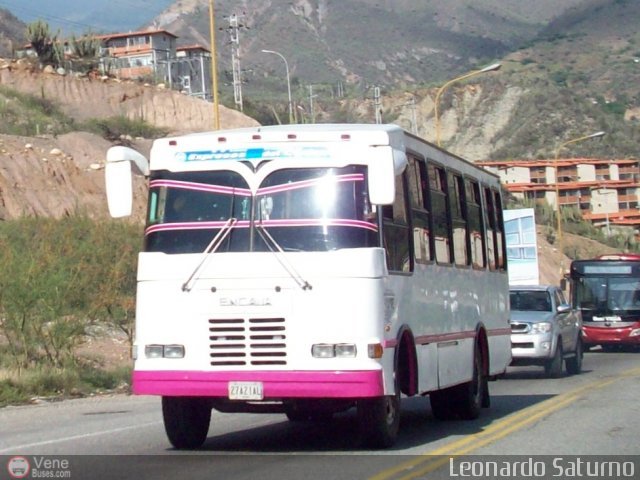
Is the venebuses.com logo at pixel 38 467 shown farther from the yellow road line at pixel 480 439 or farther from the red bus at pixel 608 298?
the red bus at pixel 608 298

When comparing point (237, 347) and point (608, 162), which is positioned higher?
point (608, 162)

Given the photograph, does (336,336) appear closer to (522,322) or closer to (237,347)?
(237,347)

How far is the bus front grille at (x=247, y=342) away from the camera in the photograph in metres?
11.6

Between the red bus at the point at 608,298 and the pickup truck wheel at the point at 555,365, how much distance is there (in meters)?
11.1

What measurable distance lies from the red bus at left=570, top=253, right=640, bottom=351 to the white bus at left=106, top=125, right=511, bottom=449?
25.3 meters

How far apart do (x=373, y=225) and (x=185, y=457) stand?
2873 mm

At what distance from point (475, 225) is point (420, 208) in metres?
3.37

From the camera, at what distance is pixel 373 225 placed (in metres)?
11.8

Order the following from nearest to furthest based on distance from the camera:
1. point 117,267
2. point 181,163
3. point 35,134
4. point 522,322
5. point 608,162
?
point 181,163 → point 522,322 → point 117,267 → point 35,134 → point 608,162

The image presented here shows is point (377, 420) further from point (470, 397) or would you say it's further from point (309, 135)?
point (470, 397)

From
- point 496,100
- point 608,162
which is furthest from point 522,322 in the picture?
point 496,100

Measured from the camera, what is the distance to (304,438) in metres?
13.7

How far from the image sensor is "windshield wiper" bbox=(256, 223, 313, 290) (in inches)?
458

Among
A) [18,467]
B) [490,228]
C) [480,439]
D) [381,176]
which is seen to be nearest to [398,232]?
[381,176]
